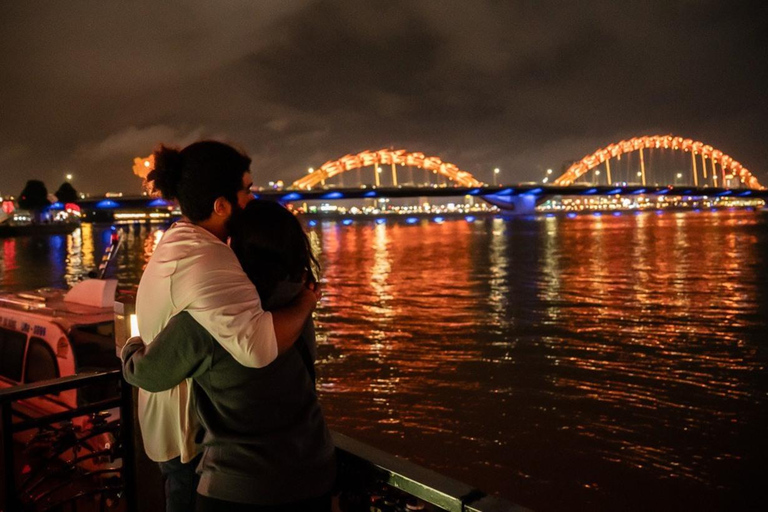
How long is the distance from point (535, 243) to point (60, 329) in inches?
1503

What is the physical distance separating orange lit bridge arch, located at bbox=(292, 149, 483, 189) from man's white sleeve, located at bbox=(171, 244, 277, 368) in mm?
91638

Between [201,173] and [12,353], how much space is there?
542 cm

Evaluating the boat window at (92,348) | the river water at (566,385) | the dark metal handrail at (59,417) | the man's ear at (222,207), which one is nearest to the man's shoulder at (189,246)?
the man's ear at (222,207)

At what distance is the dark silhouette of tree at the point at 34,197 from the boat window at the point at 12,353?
84163mm

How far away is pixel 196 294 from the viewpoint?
4.93 ft

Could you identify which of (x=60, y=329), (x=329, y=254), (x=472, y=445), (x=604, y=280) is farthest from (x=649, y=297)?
(x=329, y=254)

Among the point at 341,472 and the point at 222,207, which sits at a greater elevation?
the point at 222,207

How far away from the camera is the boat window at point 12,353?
5.93 m

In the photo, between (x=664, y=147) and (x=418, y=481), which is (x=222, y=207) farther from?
(x=664, y=147)

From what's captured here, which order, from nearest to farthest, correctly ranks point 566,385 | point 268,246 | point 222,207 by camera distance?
point 268,246
point 222,207
point 566,385

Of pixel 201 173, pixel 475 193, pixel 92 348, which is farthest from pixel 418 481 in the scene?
pixel 475 193

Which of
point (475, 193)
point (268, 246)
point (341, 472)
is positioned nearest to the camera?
point (268, 246)

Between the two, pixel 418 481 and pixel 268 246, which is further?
pixel 418 481

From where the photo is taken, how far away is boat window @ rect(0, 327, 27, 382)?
593 centimetres
